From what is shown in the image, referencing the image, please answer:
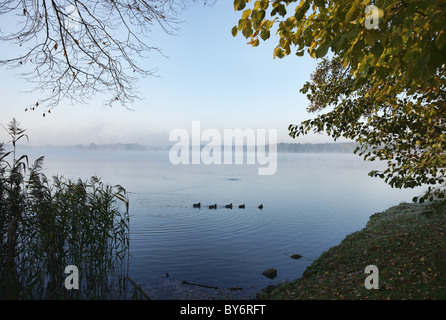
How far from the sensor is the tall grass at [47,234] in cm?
826

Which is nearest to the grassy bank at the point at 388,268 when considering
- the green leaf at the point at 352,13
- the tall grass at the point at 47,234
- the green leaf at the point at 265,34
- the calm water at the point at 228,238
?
the calm water at the point at 228,238

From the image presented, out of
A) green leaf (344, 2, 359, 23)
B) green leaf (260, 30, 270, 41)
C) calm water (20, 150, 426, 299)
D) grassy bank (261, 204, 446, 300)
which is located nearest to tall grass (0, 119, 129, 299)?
calm water (20, 150, 426, 299)

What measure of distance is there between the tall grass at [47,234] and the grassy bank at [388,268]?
6284 mm

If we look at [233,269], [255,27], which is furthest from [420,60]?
[233,269]

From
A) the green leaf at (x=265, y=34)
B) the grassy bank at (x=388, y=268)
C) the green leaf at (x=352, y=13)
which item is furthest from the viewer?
the grassy bank at (x=388, y=268)

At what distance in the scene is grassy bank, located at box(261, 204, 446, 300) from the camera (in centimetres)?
749

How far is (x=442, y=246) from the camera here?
9.50 metres

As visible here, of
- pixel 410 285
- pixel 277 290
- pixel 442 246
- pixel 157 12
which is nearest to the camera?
pixel 410 285

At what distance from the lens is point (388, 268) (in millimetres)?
9031

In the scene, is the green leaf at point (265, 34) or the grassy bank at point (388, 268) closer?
the green leaf at point (265, 34)

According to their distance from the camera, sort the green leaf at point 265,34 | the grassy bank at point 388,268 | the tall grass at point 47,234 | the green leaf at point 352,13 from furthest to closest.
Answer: the tall grass at point 47,234 → the grassy bank at point 388,268 → the green leaf at point 265,34 → the green leaf at point 352,13

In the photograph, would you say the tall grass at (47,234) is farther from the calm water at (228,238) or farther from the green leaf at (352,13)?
the green leaf at (352,13)

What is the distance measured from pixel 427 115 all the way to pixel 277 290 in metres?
7.46
